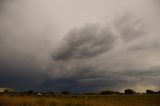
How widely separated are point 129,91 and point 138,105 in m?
40.9

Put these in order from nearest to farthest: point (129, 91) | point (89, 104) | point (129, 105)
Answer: point (89, 104)
point (129, 105)
point (129, 91)

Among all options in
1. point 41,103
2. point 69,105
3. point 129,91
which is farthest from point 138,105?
point 129,91

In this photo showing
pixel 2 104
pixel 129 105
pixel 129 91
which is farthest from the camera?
pixel 129 91

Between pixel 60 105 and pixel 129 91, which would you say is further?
pixel 129 91

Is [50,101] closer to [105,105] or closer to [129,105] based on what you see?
[105,105]

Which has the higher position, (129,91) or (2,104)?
(129,91)

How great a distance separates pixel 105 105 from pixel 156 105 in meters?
9.15

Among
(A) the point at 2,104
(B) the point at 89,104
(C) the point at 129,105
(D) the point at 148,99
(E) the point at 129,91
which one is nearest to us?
(A) the point at 2,104

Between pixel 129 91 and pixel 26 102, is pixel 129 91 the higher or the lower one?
the higher one

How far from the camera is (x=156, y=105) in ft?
124

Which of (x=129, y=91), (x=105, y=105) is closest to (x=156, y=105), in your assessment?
(x=105, y=105)

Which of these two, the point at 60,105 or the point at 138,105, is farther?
the point at 138,105

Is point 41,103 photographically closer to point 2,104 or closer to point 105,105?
point 2,104

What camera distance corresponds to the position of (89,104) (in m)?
32.6
